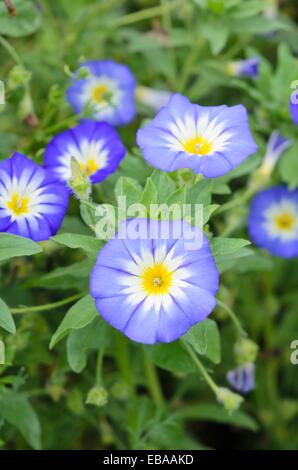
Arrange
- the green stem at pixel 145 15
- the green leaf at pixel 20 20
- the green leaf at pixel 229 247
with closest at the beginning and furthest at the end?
the green leaf at pixel 229 247
the green leaf at pixel 20 20
the green stem at pixel 145 15

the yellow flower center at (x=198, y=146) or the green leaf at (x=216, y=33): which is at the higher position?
the green leaf at (x=216, y=33)

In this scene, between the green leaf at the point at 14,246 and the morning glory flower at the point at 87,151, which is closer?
the green leaf at the point at 14,246

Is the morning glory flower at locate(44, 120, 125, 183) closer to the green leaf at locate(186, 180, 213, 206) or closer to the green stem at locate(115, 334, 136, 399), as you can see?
the green leaf at locate(186, 180, 213, 206)

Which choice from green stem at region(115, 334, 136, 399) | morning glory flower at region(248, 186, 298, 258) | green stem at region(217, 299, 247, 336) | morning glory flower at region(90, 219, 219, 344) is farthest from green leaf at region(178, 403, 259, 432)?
morning glory flower at region(90, 219, 219, 344)

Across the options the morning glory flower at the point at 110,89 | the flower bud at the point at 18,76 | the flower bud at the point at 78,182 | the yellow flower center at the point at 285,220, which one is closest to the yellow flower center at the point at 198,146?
the flower bud at the point at 78,182

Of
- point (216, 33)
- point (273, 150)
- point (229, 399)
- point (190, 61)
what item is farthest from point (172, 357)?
point (190, 61)

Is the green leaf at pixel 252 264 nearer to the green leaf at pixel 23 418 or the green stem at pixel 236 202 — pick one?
the green stem at pixel 236 202

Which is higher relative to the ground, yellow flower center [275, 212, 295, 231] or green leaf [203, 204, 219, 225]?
yellow flower center [275, 212, 295, 231]

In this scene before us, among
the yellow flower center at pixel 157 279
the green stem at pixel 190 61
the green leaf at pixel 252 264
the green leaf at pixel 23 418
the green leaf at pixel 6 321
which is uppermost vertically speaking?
the green stem at pixel 190 61

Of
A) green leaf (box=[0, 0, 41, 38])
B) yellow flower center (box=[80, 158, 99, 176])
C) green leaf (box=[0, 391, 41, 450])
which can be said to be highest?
green leaf (box=[0, 0, 41, 38])
